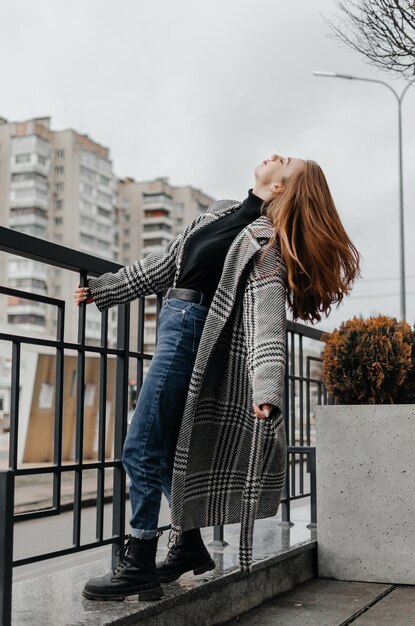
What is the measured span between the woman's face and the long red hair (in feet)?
0.08

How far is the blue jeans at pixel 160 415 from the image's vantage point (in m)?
2.89

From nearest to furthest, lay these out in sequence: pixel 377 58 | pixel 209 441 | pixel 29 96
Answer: pixel 209 441 < pixel 377 58 < pixel 29 96

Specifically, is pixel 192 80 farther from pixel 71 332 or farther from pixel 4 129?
pixel 71 332

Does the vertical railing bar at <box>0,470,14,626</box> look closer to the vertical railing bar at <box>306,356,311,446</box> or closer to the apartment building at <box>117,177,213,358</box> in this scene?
the vertical railing bar at <box>306,356,311,446</box>

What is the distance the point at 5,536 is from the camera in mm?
2258

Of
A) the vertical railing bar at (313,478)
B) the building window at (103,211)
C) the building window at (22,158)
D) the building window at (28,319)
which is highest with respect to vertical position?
the building window at (22,158)

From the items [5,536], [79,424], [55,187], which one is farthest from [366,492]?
[55,187]

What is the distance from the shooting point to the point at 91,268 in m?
3.11

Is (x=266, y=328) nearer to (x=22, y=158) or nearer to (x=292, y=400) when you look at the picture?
(x=292, y=400)

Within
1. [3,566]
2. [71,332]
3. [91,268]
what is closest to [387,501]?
[91,268]

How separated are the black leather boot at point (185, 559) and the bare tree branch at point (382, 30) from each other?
427 cm

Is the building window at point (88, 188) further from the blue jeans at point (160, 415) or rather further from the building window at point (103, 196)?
the blue jeans at point (160, 415)

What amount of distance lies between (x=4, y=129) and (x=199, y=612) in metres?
104

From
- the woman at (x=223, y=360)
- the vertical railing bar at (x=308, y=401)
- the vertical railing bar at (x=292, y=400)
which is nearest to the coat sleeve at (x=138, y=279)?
the woman at (x=223, y=360)
